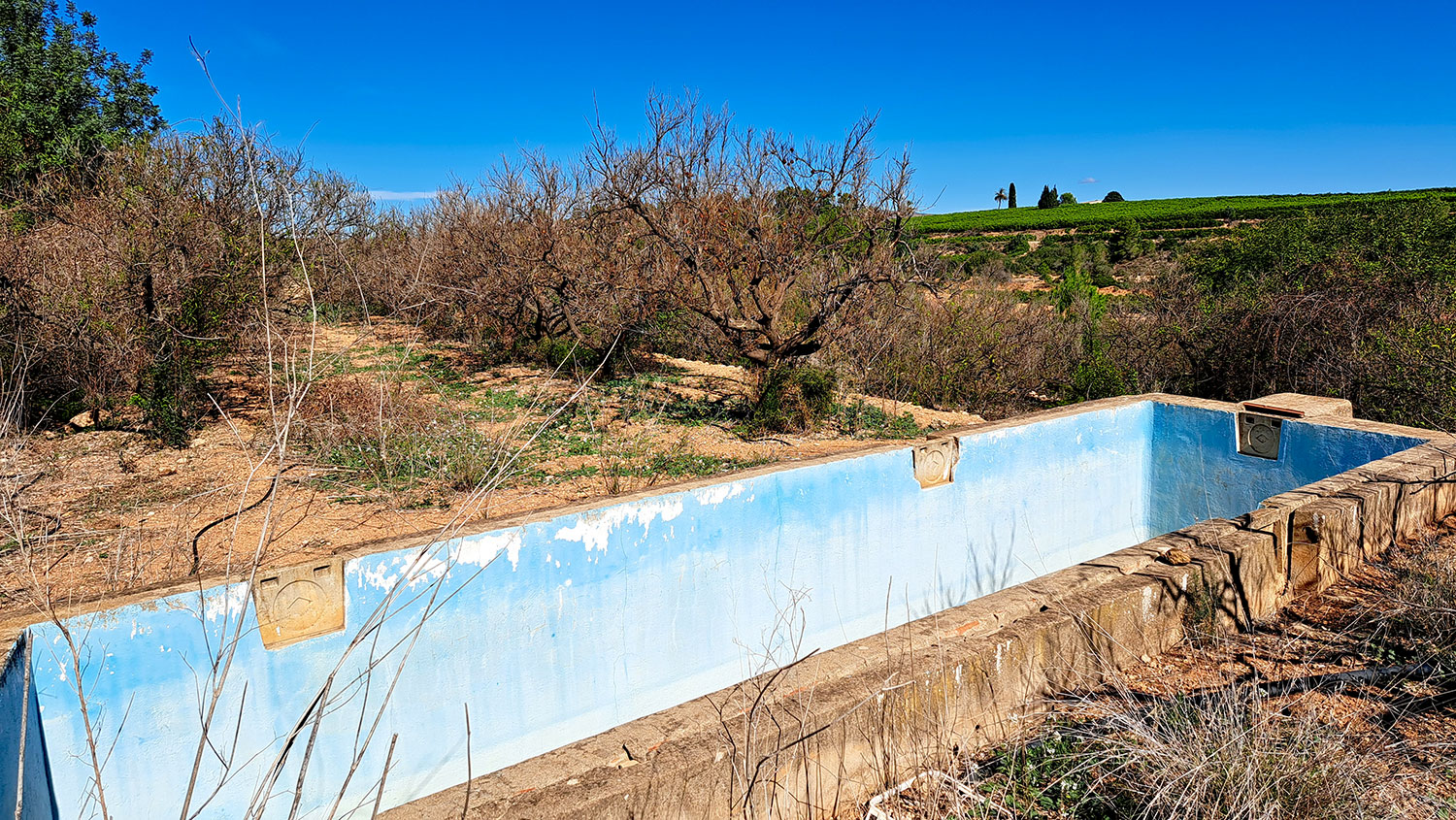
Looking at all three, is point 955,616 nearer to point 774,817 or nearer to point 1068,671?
point 1068,671

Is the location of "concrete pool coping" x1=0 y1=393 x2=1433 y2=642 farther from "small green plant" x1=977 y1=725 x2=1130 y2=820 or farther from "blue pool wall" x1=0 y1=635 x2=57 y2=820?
"small green plant" x1=977 y1=725 x2=1130 y2=820

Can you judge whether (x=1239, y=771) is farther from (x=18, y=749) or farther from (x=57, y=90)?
(x=57, y=90)

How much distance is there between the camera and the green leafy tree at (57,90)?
13383 mm

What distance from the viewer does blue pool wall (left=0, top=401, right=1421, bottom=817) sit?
147 inches

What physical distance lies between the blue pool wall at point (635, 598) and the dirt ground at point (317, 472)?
39cm

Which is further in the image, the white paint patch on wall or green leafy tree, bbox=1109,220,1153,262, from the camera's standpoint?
green leafy tree, bbox=1109,220,1153,262

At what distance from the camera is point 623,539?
16.2 ft

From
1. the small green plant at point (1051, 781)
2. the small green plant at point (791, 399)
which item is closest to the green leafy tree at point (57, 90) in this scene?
the small green plant at point (791, 399)

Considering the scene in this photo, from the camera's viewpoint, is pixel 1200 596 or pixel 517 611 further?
pixel 517 611

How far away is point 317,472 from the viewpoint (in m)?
7.30

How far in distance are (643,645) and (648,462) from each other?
324 cm

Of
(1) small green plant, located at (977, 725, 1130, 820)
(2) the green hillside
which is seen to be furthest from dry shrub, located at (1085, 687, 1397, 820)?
(2) the green hillside

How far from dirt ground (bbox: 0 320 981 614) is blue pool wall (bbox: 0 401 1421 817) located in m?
0.39

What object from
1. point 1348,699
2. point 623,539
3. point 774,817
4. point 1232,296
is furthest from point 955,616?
point 1232,296
